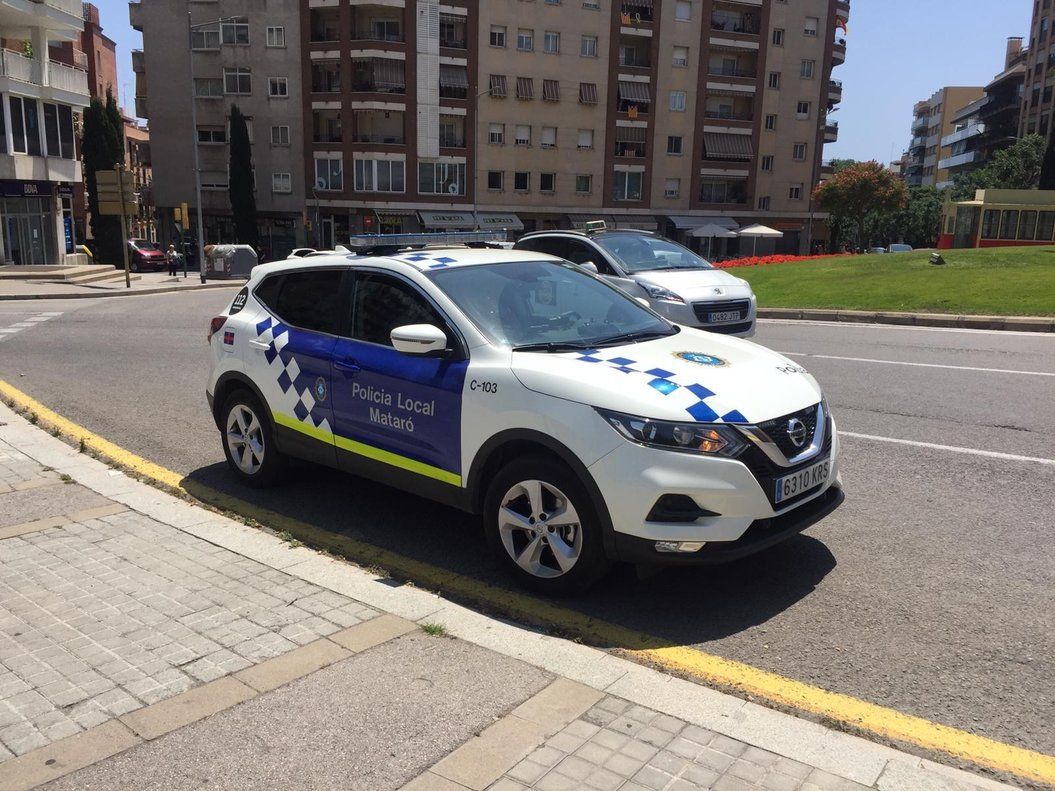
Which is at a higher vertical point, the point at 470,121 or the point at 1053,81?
the point at 1053,81

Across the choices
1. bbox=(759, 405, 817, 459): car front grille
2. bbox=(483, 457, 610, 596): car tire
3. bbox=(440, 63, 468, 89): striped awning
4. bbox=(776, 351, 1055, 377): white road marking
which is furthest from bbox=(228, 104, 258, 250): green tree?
bbox=(759, 405, 817, 459): car front grille

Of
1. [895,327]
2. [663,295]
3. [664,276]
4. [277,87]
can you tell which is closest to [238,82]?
[277,87]

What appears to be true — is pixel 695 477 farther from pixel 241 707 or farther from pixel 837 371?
pixel 837 371

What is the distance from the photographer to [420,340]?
458 cm

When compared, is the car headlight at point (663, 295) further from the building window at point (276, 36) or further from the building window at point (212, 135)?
the building window at point (212, 135)

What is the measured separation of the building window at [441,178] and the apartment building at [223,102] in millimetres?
7491

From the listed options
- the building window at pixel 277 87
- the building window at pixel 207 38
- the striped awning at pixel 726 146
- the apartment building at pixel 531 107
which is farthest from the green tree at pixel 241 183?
the striped awning at pixel 726 146

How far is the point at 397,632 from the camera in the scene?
3.86 m

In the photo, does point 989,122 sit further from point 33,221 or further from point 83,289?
point 83,289

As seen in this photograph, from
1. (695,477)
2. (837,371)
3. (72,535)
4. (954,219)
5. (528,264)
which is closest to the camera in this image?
(695,477)

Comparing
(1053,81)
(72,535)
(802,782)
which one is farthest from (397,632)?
(1053,81)

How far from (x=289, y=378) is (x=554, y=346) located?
6.38 ft

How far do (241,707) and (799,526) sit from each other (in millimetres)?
2641

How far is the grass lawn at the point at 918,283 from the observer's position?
16828mm
